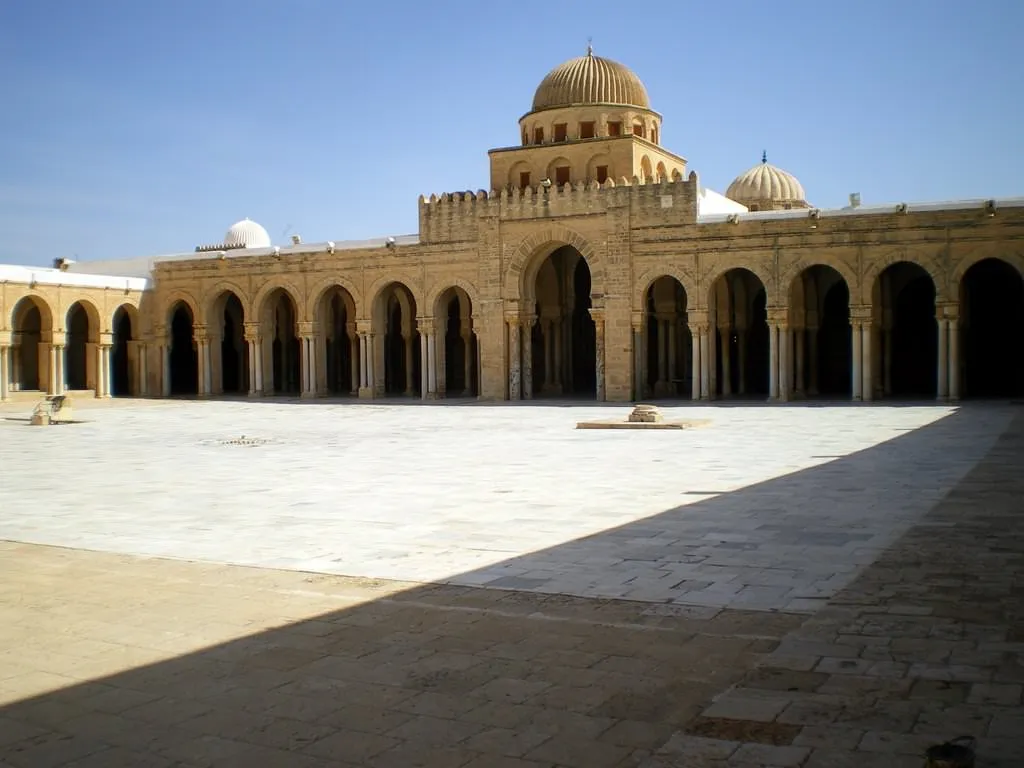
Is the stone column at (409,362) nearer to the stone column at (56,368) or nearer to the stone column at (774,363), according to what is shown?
the stone column at (56,368)

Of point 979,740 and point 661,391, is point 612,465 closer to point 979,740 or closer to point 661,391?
point 979,740

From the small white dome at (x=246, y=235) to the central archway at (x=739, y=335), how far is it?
21.0 meters

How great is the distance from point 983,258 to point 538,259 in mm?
11149

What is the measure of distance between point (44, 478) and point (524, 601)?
8.40 m

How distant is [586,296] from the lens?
31.5 meters

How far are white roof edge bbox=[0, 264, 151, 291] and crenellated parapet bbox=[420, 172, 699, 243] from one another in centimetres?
1033

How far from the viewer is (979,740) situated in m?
3.26

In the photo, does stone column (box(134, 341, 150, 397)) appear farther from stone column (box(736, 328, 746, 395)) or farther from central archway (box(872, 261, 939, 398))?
central archway (box(872, 261, 939, 398))

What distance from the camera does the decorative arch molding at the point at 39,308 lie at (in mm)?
28031

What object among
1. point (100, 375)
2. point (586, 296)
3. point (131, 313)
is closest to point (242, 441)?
point (586, 296)

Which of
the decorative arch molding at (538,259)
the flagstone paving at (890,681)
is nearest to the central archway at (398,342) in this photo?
the decorative arch molding at (538,259)

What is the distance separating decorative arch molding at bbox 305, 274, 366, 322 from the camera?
29641 mm

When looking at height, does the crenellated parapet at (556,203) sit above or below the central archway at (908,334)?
above

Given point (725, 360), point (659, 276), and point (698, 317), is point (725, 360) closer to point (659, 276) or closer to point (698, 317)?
point (698, 317)
